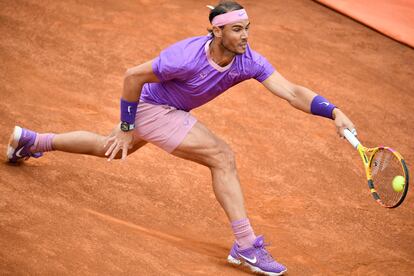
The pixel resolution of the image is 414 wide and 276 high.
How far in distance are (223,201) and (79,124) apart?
259 cm

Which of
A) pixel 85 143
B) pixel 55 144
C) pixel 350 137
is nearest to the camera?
pixel 350 137

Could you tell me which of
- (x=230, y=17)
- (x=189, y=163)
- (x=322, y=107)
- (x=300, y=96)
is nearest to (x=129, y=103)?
(x=230, y=17)

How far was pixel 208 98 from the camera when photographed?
6.28m

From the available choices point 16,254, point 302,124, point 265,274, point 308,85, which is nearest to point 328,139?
point 302,124

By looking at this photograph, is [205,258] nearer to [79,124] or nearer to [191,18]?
[79,124]

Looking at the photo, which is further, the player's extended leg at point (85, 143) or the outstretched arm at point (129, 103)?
the player's extended leg at point (85, 143)

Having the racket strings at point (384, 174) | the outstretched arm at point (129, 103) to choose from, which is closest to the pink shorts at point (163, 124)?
the outstretched arm at point (129, 103)

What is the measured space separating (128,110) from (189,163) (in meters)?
1.95

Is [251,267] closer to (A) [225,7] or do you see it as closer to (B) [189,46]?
(B) [189,46]

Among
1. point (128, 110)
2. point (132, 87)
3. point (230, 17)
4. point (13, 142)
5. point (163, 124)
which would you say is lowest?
point (13, 142)

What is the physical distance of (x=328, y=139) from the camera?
8688mm

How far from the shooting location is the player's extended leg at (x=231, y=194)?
6066 mm

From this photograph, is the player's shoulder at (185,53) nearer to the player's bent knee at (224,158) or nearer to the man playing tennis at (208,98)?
the man playing tennis at (208,98)

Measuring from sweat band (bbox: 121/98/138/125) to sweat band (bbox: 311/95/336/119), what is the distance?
50.0 inches
